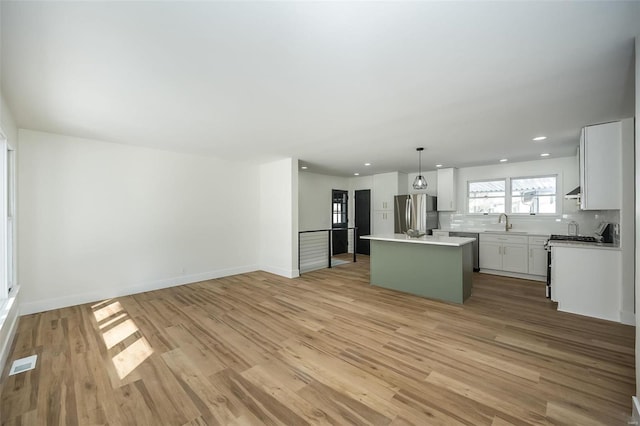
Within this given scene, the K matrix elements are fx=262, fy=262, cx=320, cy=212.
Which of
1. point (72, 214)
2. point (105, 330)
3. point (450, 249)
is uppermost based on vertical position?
point (72, 214)

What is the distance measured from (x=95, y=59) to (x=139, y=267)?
373 cm

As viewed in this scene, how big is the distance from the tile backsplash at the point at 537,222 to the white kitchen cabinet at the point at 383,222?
4.48 ft

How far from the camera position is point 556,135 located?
3.96m

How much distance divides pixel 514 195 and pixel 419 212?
6.93ft

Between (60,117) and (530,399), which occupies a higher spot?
(60,117)

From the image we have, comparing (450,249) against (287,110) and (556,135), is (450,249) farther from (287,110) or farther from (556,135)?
(287,110)

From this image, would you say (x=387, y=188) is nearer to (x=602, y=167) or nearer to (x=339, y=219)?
(x=339, y=219)

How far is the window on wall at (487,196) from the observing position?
6.28 m

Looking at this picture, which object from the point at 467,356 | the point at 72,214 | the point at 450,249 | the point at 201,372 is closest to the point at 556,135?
the point at 450,249

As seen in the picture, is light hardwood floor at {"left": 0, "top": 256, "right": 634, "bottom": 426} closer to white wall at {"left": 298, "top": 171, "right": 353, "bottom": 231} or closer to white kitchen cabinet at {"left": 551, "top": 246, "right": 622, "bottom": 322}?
white kitchen cabinet at {"left": 551, "top": 246, "right": 622, "bottom": 322}

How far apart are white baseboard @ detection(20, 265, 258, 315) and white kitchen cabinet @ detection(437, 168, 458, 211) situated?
210 inches

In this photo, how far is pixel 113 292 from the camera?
4344 millimetres

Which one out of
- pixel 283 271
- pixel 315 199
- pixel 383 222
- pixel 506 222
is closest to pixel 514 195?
pixel 506 222

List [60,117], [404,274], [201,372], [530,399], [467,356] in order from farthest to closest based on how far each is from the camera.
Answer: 1. [404,274]
2. [60,117]
3. [467,356]
4. [201,372]
5. [530,399]
